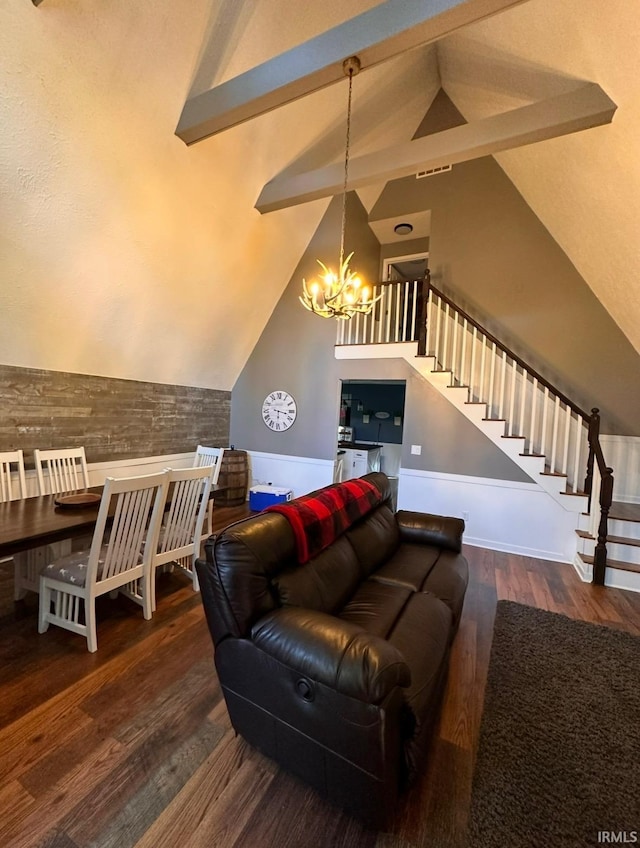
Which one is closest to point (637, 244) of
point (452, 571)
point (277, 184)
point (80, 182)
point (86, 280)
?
point (452, 571)

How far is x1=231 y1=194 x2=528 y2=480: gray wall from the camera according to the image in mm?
4387

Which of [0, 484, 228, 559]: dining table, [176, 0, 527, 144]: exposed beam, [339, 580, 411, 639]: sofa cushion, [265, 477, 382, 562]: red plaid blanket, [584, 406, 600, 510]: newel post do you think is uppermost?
[176, 0, 527, 144]: exposed beam

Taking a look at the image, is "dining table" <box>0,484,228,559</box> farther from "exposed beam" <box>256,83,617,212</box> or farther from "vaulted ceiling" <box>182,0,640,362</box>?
"exposed beam" <box>256,83,617,212</box>

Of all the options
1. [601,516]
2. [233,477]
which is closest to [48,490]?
[233,477]

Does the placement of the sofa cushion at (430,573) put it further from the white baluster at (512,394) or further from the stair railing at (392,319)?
the stair railing at (392,319)

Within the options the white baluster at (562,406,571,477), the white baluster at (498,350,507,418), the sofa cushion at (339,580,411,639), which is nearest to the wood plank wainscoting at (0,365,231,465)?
the sofa cushion at (339,580,411,639)

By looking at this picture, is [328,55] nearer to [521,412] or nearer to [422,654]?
[422,654]

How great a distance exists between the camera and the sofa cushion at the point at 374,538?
2320 mm

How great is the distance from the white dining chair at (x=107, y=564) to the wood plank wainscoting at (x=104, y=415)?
6.13ft

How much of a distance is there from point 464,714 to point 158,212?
173 inches

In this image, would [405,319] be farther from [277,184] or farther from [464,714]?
[464,714]

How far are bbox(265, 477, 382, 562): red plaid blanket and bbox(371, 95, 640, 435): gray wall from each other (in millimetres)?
3449

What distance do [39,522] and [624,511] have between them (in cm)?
507

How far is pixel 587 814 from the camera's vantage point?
4.39ft
